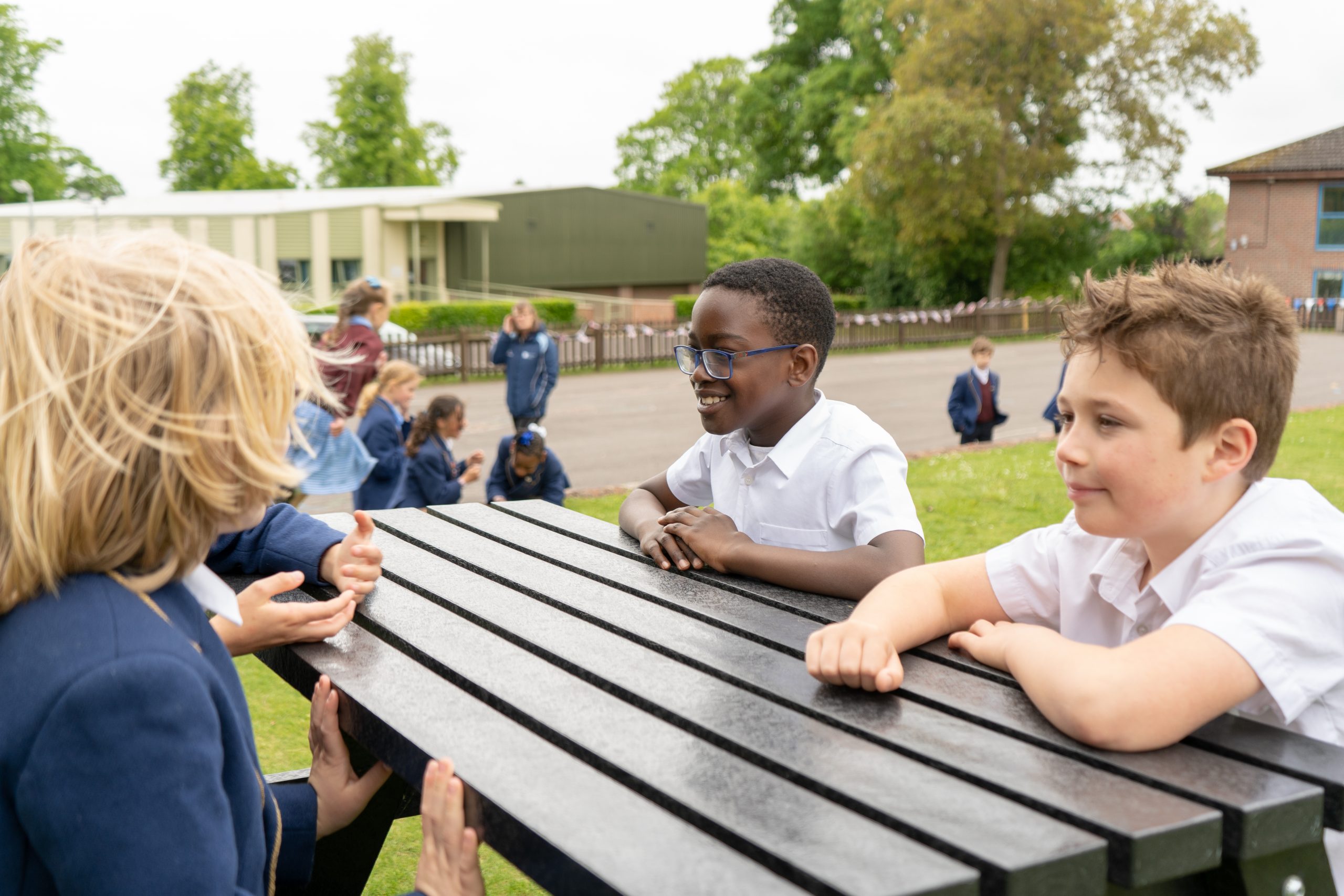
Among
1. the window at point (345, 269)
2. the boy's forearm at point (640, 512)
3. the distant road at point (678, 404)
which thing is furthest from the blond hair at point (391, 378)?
the window at point (345, 269)

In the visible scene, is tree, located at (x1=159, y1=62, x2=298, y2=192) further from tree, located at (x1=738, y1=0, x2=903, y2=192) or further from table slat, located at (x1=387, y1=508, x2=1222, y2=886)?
table slat, located at (x1=387, y1=508, x2=1222, y2=886)

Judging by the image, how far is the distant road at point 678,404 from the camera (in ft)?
40.8

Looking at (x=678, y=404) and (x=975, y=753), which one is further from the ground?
(x=975, y=753)

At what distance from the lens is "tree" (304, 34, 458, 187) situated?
187 feet

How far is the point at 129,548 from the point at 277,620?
75cm

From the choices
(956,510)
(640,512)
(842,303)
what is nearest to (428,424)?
(956,510)

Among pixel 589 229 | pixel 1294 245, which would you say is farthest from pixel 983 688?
pixel 1294 245

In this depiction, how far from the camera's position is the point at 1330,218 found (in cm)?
4350

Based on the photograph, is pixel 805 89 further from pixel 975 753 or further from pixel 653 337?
pixel 975 753

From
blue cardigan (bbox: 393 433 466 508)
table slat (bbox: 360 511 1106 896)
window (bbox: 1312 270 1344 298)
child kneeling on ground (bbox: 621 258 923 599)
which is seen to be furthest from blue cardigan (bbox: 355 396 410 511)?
window (bbox: 1312 270 1344 298)

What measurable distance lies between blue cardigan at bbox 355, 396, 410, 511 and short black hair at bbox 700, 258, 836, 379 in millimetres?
4516

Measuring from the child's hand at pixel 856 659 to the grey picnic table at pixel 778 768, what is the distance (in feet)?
0.07

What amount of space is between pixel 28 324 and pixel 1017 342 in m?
31.4

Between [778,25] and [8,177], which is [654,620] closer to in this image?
[778,25]
